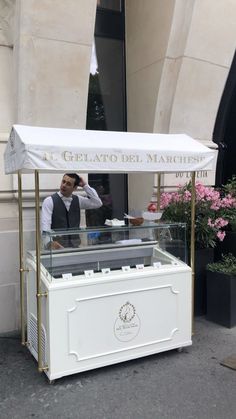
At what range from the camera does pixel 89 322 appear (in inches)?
145

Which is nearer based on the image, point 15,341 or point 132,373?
point 132,373

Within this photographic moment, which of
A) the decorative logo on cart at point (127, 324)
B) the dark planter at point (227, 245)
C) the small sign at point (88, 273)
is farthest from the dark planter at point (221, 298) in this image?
the small sign at point (88, 273)

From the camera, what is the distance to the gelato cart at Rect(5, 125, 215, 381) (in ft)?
11.5

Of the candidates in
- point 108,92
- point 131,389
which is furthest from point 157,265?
point 108,92

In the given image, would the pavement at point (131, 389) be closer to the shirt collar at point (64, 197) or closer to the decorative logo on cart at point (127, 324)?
the decorative logo on cart at point (127, 324)

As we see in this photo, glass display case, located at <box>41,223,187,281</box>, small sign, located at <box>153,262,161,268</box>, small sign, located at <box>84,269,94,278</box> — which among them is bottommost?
small sign, located at <box>153,262,161,268</box>

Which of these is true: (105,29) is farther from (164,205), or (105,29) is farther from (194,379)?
(194,379)

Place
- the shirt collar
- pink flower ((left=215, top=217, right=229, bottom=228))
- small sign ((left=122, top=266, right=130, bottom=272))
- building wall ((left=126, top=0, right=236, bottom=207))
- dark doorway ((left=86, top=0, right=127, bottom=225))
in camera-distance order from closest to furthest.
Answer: small sign ((left=122, top=266, right=130, bottom=272)) < the shirt collar < pink flower ((left=215, top=217, right=229, bottom=228)) < building wall ((left=126, top=0, right=236, bottom=207)) < dark doorway ((left=86, top=0, right=127, bottom=225))

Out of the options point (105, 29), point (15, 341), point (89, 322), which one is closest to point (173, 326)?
point (89, 322)

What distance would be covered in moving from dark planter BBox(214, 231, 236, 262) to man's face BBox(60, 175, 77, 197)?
2560mm

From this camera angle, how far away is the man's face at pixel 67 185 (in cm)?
448

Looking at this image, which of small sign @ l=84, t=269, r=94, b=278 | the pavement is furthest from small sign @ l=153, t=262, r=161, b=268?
the pavement

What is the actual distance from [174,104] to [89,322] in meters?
3.63

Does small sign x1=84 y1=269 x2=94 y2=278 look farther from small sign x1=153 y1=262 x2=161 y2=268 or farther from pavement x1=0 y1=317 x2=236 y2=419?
pavement x1=0 y1=317 x2=236 y2=419
